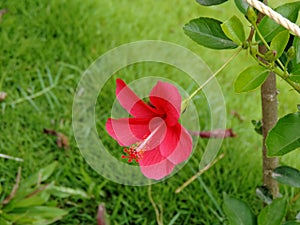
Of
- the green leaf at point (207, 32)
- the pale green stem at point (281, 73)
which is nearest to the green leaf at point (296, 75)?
the pale green stem at point (281, 73)

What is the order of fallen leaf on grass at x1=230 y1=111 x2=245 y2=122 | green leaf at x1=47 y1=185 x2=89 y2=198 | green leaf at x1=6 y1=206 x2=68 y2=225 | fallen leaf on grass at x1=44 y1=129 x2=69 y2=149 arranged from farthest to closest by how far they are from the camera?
fallen leaf on grass at x1=230 y1=111 x2=245 y2=122 < fallen leaf on grass at x1=44 y1=129 x2=69 y2=149 < green leaf at x1=47 y1=185 x2=89 y2=198 < green leaf at x1=6 y1=206 x2=68 y2=225

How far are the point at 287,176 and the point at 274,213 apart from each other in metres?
0.10

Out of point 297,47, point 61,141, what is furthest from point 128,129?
point 61,141

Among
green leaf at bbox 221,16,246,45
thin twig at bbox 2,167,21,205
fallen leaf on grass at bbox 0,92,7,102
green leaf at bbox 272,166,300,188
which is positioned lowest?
green leaf at bbox 272,166,300,188

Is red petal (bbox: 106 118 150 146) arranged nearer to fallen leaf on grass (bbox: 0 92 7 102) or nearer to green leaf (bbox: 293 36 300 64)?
green leaf (bbox: 293 36 300 64)

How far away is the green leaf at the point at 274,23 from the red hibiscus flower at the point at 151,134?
8.8 inches

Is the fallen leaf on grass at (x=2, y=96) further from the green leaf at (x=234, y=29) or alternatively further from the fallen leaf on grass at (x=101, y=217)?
the green leaf at (x=234, y=29)

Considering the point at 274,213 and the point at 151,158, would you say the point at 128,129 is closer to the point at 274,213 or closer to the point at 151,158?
the point at 151,158

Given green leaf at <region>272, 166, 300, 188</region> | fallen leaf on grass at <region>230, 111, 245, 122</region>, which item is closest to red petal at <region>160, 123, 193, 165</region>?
green leaf at <region>272, 166, 300, 188</region>

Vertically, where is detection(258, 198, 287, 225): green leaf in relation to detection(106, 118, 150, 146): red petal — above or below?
below

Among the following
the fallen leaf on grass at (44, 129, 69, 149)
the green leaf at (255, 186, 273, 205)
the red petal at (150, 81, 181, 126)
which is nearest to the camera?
the red petal at (150, 81, 181, 126)

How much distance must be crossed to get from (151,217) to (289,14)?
0.79m

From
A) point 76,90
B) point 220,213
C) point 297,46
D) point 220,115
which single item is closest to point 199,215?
point 220,213

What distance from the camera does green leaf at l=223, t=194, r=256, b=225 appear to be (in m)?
1.05
